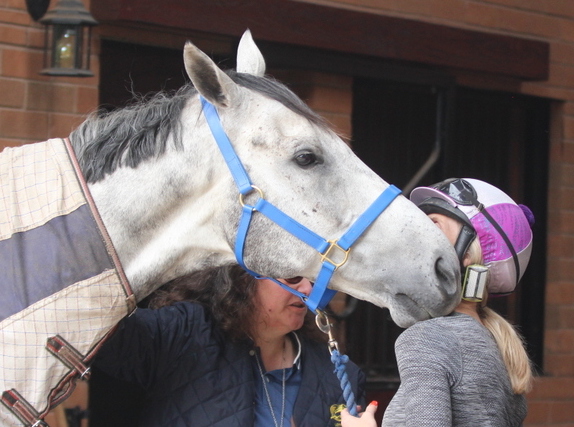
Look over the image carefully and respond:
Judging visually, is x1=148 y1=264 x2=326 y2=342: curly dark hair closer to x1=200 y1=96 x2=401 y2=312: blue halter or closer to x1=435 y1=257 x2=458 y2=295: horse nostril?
x1=200 y1=96 x2=401 y2=312: blue halter

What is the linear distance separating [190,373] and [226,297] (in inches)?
9.7

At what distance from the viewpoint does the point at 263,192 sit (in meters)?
1.90

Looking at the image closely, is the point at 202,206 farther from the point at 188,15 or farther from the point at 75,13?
the point at 188,15

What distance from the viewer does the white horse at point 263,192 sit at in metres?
1.87

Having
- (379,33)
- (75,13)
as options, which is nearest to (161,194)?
(75,13)

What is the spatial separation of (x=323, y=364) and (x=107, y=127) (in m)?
0.90

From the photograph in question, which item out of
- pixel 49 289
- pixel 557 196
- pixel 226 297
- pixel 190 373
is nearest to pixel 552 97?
Answer: pixel 557 196

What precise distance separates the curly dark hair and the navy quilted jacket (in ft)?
0.14

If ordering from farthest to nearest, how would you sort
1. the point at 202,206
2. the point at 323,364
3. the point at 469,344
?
the point at 323,364, the point at 202,206, the point at 469,344

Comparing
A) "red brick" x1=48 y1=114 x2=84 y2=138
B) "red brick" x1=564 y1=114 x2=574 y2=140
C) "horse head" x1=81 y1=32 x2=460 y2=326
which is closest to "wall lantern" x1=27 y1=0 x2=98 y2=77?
"red brick" x1=48 y1=114 x2=84 y2=138

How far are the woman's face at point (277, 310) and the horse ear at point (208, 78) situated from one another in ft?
1.91

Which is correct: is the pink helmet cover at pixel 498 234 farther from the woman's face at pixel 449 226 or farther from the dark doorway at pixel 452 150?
the dark doorway at pixel 452 150

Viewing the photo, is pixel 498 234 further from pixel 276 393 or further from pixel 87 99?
pixel 87 99

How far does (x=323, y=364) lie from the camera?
2295 millimetres
